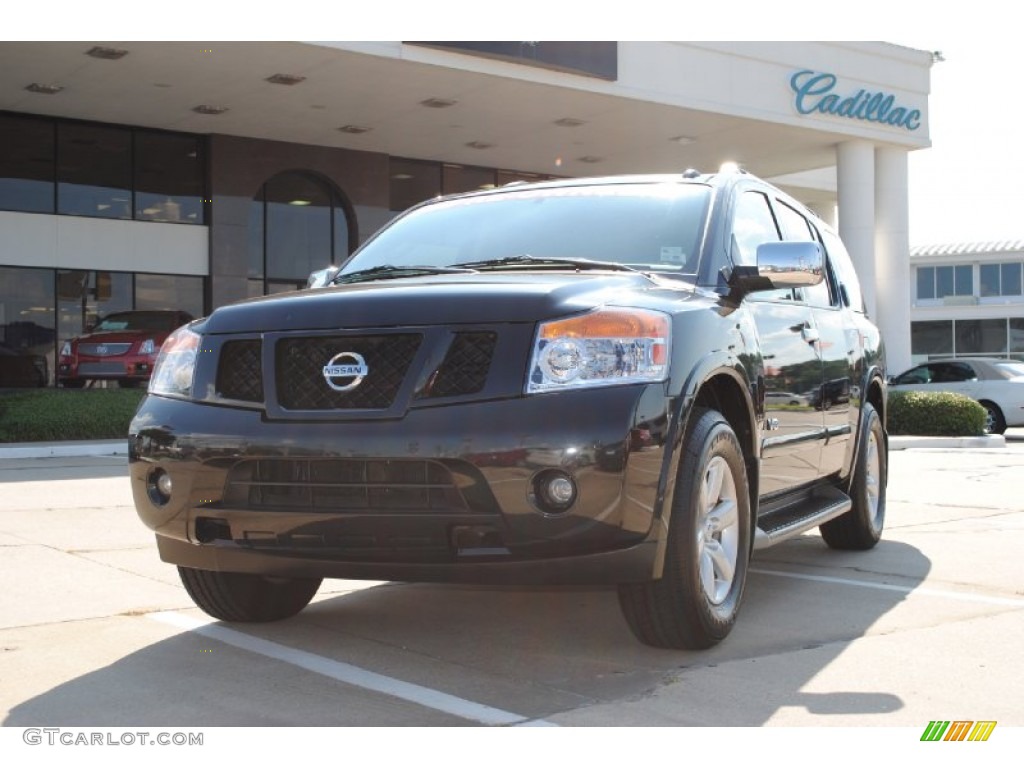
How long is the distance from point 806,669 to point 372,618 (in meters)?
1.78

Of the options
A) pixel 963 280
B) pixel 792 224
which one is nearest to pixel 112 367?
pixel 792 224

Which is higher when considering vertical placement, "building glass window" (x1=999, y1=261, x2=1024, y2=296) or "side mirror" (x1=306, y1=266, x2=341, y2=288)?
"building glass window" (x1=999, y1=261, x2=1024, y2=296)

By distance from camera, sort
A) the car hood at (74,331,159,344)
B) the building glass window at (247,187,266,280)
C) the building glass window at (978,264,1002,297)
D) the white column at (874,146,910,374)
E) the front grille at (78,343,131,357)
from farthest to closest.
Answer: the building glass window at (978,264,1002,297) → the white column at (874,146,910,374) → the building glass window at (247,187,266,280) → the car hood at (74,331,159,344) → the front grille at (78,343,131,357)

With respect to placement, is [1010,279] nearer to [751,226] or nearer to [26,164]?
[26,164]

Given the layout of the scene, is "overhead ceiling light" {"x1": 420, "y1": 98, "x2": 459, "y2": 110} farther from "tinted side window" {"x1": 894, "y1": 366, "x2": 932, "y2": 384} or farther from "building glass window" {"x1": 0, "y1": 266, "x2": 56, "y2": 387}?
"tinted side window" {"x1": 894, "y1": 366, "x2": 932, "y2": 384}

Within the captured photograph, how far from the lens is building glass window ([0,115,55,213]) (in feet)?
75.7

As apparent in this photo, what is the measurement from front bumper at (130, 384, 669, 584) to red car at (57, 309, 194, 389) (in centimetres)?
1660

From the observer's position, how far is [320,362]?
412 centimetres

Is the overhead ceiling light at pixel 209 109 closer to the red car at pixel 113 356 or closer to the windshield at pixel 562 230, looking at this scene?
the red car at pixel 113 356

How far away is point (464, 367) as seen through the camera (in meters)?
3.93

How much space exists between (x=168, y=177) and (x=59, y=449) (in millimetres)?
11375

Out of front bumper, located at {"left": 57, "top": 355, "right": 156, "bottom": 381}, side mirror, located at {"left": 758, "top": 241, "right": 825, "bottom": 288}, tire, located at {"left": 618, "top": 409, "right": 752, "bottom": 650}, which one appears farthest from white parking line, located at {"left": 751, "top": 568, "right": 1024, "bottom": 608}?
front bumper, located at {"left": 57, "top": 355, "right": 156, "bottom": 381}

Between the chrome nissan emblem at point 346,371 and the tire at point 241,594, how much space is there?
1006 millimetres
